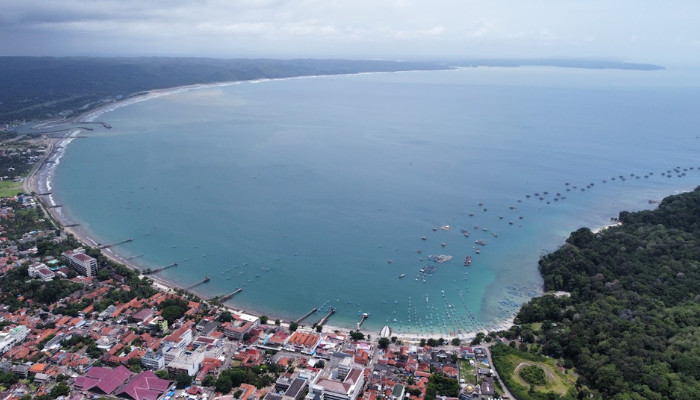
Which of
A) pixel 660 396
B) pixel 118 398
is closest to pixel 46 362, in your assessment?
pixel 118 398

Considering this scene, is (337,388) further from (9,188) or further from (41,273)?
(9,188)

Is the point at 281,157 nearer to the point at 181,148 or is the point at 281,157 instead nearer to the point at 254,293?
the point at 181,148

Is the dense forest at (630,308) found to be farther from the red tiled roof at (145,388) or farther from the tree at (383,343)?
the red tiled roof at (145,388)

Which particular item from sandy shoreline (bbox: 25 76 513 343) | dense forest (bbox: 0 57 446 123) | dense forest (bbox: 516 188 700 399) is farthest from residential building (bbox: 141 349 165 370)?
dense forest (bbox: 0 57 446 123)

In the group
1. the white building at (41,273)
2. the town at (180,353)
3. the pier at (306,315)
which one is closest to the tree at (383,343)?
the town at (180,353)

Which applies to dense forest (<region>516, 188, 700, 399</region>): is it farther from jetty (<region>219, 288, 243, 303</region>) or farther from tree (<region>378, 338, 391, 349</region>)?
jetty (<region>219, 288, 243, 303</region>)

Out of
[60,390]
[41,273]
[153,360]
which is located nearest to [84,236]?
[41,273]
